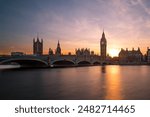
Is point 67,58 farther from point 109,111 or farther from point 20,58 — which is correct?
point 109,111

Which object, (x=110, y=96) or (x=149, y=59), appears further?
(x=149, y=59)

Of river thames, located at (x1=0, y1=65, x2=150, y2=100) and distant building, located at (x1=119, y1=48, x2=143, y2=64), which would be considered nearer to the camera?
river thames, located at (x1=0, y1=65, x2=150, y2=100)

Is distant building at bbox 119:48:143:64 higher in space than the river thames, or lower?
higher

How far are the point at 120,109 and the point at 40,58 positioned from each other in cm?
5029

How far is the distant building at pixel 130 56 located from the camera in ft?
478

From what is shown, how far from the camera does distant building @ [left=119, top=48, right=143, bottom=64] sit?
146m

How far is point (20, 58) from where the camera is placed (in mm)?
46875

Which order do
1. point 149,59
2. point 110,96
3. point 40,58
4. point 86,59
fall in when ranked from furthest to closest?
1. point 149,59
2. point 86,59
3. point 40,58
4. point 110,96

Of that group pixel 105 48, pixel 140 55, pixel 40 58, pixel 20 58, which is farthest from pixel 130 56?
pixel 20 58

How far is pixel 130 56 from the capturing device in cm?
14888

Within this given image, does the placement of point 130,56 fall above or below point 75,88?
above

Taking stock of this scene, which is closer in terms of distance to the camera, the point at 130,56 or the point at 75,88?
the point at 75,88

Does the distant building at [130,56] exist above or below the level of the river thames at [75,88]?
above

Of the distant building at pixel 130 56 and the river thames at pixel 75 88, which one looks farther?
the distant building at pixel 130 56
